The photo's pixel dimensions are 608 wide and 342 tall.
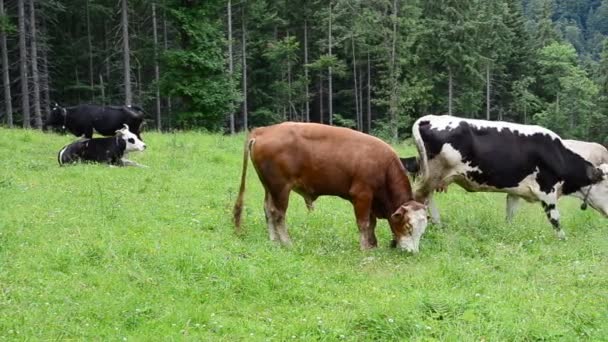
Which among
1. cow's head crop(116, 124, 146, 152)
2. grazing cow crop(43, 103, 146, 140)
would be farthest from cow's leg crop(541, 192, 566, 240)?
grazing cow crop(43, 103, 146, 140)

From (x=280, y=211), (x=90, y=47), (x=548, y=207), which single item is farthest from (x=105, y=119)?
(x=90, y=47)

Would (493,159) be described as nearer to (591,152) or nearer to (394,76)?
(591,152)

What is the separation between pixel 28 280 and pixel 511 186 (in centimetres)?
865

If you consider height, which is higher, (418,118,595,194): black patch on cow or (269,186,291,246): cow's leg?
(418,118,595,194): black patch on cow

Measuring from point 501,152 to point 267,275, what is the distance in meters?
6.02

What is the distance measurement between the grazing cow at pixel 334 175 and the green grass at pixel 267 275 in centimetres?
42

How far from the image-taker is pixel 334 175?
1059 cm

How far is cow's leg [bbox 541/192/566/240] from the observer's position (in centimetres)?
1212

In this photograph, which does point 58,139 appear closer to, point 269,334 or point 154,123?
point 269,334

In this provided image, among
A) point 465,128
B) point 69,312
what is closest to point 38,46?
point 465,128

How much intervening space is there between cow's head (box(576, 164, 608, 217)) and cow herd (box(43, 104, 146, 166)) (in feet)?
37.6

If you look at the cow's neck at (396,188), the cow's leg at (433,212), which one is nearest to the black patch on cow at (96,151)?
the cow's leg at (433,212)

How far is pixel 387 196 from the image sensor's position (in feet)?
35.6

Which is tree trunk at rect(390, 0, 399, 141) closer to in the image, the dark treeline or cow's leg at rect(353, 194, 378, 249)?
the dark treeline
